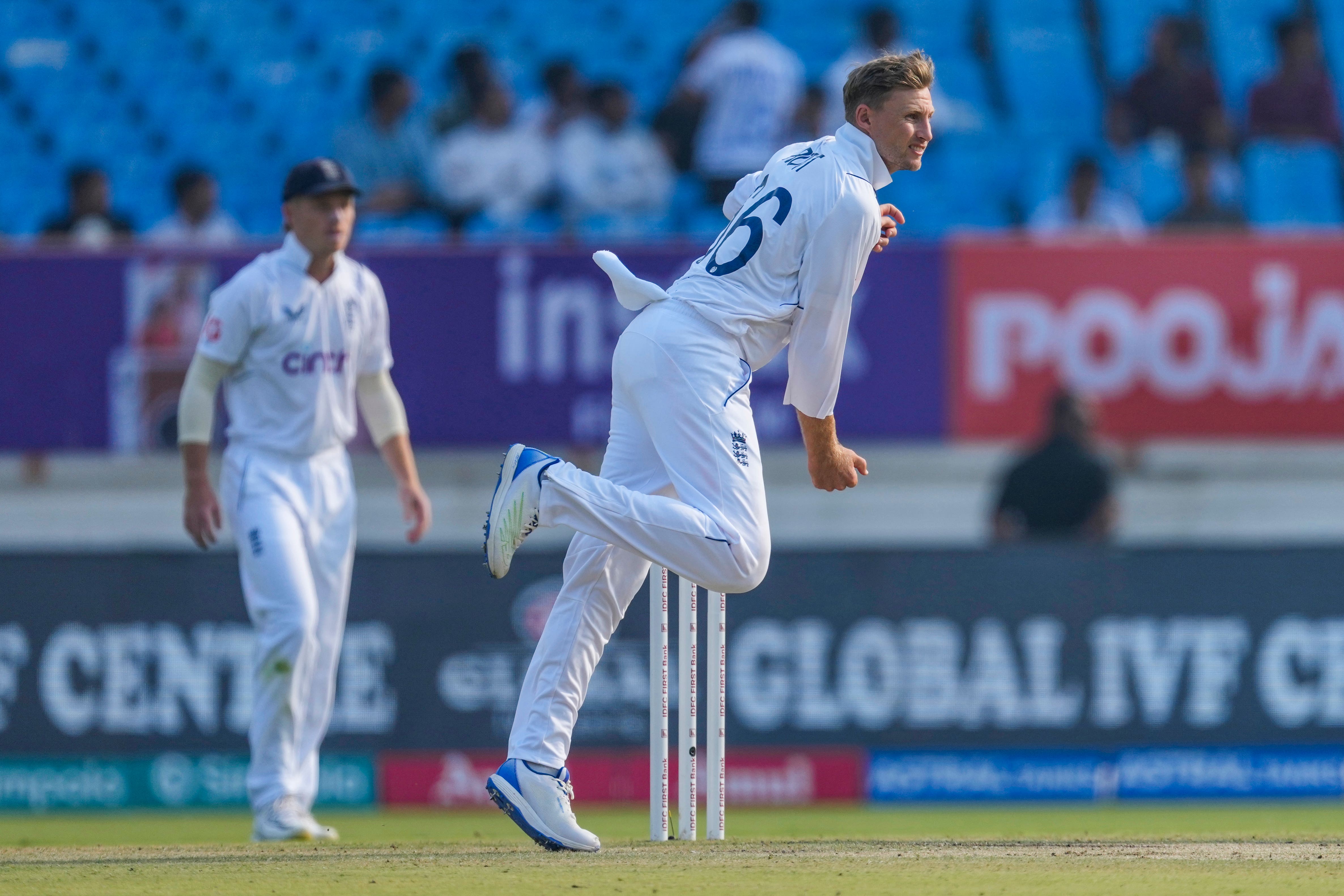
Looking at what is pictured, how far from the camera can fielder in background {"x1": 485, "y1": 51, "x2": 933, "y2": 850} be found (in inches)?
181

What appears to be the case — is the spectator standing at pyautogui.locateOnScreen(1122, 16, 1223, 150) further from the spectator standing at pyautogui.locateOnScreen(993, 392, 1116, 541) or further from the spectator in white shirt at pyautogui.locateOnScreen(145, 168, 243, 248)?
the spectator in white shirt at pyautogui.locateOnScreen(145, 168, 243, 248)

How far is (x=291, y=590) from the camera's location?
6.02m

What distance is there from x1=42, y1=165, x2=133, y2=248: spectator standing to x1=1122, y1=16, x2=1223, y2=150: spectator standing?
6798 mm

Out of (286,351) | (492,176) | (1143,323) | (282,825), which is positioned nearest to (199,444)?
(286,351)

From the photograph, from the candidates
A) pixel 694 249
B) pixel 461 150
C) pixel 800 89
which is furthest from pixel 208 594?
pixel 800 89

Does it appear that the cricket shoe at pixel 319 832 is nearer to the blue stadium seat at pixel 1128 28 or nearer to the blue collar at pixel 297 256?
the blue collar at pixel 297 256

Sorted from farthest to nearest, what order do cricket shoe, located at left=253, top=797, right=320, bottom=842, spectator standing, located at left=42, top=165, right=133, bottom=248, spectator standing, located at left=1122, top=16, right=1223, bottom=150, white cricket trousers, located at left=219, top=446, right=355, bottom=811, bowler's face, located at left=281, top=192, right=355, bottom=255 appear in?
spectator standing, located at left=1122, top=16, right=1223, bottom=150 < spectator standing, located at left=42, top=165, right=133, bottom=248 < bowler's face, located at left=281, top=192, right=355, bottom=255 < white cricket trousers, located at left=219, top=446, right=355, bottom=811 < cricket shoe, located at left=253, top=797, right=320, bottom=842

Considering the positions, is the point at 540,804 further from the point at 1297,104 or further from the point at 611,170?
the point at 1297,104

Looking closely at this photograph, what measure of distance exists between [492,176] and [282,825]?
6256 mm

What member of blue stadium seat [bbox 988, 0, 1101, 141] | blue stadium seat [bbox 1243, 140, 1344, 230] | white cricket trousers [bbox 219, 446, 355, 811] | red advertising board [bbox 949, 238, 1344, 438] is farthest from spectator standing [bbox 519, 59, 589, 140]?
white cricket trousers [bbox 219, 446, 355, 811]

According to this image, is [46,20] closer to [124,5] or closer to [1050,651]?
[124,5]

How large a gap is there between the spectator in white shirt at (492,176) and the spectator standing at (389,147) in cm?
18

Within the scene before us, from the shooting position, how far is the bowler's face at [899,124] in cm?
473

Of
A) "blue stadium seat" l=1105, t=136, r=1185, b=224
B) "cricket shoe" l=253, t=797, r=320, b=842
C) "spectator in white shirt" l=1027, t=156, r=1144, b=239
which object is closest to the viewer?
"cricket shoe" l=253, t=797, r=320, b=842
